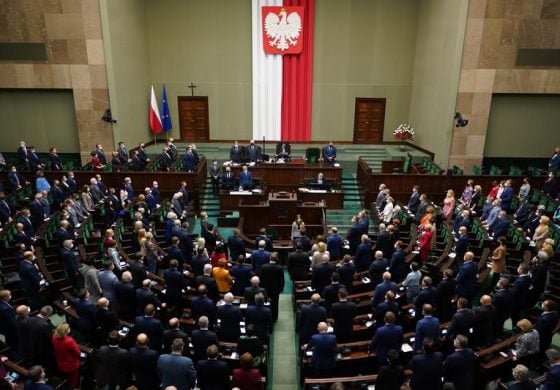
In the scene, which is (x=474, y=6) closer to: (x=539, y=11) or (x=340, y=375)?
(x=539, y=11)

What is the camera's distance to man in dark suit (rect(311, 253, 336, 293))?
748cm

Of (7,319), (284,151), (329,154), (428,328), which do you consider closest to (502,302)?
(428,328)

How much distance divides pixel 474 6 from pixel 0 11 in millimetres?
17104

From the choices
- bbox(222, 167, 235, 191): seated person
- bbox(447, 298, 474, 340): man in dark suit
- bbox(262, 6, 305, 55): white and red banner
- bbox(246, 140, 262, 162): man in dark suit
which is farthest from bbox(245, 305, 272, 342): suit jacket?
bbox(262, 6, 305, 55): white and red banner

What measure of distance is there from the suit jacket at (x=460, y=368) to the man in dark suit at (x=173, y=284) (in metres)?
4.23

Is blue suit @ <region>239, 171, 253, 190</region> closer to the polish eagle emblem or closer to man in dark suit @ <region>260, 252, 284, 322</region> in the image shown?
man in dark suit @ <region>260, 252, 284, 322</region>

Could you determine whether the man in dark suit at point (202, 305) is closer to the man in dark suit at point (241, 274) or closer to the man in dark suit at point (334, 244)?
the man in dark suit at point (241, 274)

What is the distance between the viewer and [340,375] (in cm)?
579

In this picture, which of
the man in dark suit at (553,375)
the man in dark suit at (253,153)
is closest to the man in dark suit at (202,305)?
the man in dark suit at (553,375)

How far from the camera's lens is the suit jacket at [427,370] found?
192 inches

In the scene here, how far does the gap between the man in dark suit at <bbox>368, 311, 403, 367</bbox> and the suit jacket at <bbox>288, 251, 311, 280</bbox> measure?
2.83 m

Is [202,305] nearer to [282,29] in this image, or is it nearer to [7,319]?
[7,319]

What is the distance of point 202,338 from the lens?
5.36 metres

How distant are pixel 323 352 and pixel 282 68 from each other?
15.8 meters
